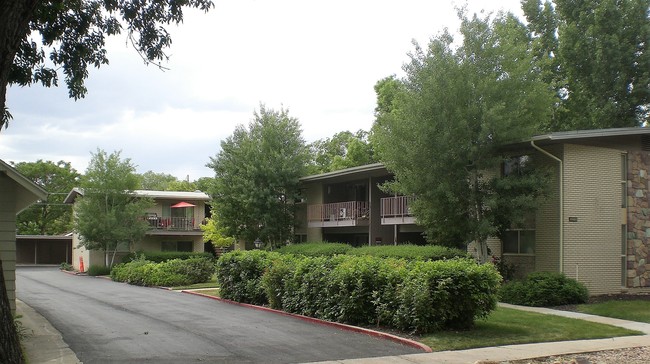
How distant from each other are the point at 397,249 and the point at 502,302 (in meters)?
4.42

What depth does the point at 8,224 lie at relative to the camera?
520 inches

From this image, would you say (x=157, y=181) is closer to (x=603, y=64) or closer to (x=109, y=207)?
(x=109, y=207)

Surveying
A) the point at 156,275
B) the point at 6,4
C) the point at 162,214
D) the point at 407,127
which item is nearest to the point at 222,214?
the point at 156,275

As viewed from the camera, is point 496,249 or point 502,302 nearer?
point 502,302

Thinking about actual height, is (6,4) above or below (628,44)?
below

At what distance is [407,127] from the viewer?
74.8 ft

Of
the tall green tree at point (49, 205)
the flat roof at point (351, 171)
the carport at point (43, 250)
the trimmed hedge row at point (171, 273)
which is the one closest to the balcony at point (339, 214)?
the flat roof at point (351, 171)

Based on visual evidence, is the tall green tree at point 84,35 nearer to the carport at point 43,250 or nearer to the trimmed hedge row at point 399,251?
the trimmed hedge row at point 399,251

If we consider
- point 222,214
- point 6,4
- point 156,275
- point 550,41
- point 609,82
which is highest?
point 550,41

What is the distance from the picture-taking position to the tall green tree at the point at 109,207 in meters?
40.6

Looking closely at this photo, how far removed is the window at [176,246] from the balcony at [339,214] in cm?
1610

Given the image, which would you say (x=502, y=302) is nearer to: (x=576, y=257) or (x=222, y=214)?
(x=576, y=257)

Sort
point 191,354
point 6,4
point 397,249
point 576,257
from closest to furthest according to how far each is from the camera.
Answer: point 6,4 → point 191,354 → point 576,257 → point 397,249

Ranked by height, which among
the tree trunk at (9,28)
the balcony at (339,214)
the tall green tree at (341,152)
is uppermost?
the tall green tree at (341,152)
